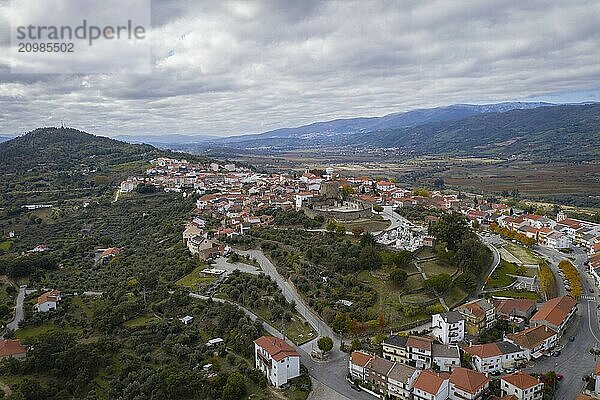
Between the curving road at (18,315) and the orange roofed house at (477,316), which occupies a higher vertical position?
the orange roofed house at (477,316)

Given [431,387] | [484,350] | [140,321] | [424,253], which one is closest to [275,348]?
[431,387]

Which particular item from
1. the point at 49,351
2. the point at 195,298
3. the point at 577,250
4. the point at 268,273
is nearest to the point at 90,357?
the point at 49,351

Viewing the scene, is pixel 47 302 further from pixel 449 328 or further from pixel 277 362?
pixel 449 328

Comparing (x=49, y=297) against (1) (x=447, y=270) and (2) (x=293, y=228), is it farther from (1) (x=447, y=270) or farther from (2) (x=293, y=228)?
(1) (x=447, y=270)

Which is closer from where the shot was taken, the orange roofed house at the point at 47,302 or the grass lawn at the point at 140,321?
the grass lawn at the point at 140,321

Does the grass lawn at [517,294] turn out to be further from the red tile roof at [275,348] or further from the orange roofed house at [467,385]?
the red tile roof at [275,348]

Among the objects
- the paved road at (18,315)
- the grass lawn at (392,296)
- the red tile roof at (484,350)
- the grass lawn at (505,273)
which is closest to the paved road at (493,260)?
the grass lawn at (505,273)

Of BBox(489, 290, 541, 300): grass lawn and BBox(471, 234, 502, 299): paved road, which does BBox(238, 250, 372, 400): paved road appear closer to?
BBox(471, 234, 502, 299): paved road
